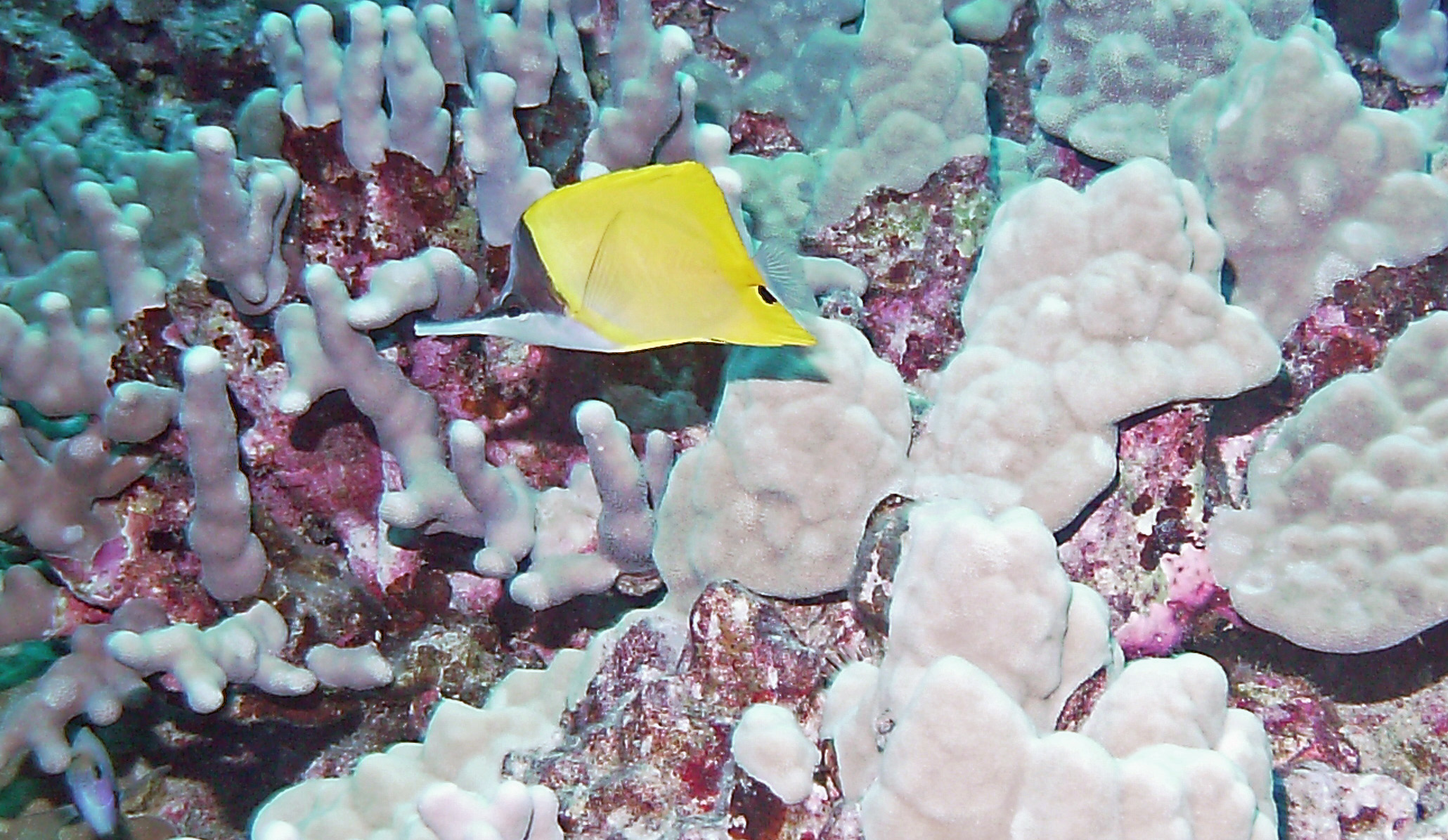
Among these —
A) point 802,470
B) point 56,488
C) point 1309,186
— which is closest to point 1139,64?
point 1309,186

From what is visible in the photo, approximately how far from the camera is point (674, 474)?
234 cm

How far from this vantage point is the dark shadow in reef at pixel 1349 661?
8.10ft

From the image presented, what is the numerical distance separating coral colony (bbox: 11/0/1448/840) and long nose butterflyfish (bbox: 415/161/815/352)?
13 millimetres

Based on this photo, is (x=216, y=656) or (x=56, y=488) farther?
(x=56, y=488)

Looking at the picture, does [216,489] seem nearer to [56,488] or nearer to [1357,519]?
[56,488]

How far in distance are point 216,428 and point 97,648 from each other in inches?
27.8

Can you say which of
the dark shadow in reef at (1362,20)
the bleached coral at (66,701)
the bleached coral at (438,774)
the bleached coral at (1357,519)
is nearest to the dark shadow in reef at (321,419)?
the bleached coral at (66,701)

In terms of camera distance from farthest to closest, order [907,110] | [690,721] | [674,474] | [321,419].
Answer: [907,110] → [321,419] → [674,474] → [690,721]

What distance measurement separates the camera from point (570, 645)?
2.74 m

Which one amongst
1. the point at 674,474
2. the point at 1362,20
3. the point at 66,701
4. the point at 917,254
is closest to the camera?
the point at 674,474

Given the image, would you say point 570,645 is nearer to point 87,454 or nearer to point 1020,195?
point 87,454

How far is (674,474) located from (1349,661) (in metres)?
1.83

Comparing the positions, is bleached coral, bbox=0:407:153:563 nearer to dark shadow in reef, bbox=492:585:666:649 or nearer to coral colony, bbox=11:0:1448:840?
coral colony, bbox=11:0:1448:840

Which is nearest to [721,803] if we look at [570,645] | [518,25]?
[570,645]
